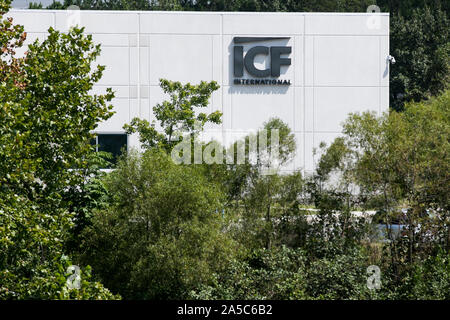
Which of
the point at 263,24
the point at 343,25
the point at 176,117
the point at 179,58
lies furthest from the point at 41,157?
the point at 343,25

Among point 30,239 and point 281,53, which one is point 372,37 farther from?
point 30,239

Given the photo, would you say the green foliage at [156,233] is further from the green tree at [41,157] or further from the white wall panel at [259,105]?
Result: the white wall panel at [259,105]

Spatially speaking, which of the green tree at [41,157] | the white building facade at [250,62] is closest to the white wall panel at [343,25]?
the white building facade at [250,62]

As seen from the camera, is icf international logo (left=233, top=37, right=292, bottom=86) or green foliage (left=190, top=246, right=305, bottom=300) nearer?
green foliage (left=190, top=246, right=305, bottom=300)

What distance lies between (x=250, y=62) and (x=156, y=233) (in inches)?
680

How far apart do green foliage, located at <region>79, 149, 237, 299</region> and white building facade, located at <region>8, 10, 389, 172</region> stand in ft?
48.9

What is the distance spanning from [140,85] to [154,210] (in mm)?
16436

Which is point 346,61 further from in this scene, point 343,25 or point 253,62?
point 253,62

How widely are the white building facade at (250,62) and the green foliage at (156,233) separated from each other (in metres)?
14.9

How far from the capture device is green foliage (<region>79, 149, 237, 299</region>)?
1454 centimetres

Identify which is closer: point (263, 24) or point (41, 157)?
point (41, 157)

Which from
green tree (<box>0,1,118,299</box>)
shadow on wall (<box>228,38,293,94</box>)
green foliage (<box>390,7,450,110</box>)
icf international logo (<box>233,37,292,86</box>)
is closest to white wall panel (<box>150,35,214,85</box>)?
shadow on wall (<box>228,38,293,94</box>)

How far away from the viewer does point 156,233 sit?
14.9m

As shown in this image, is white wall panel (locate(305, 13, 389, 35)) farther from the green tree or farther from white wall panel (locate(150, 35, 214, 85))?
the green tree
